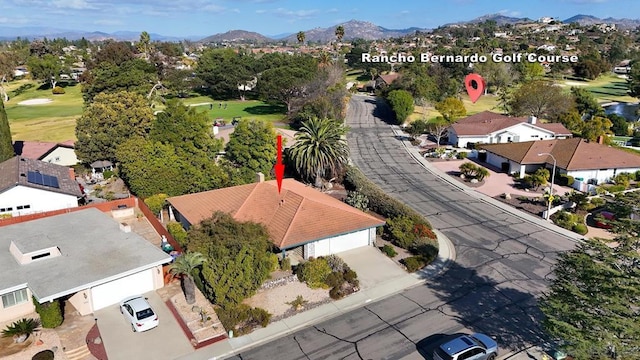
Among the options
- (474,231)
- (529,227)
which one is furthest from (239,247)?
(529,227)

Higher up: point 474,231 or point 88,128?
point 88,128

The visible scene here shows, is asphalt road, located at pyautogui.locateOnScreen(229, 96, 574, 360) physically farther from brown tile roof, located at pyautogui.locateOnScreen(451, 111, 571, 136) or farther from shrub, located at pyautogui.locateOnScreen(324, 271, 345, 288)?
brown tile roof, located at pyautogui.locateOnScreen(451, 111, 571, 136)

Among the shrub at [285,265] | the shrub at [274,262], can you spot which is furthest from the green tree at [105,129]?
the shrub at [285,265]

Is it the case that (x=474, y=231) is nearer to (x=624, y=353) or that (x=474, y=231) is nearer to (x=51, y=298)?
(x=624, y=353)

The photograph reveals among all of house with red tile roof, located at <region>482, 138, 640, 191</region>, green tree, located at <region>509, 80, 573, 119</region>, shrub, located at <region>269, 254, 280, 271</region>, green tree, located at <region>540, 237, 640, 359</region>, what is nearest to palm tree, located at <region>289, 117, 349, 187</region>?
shrub, located at <region>269, 254, 280, 271</region>

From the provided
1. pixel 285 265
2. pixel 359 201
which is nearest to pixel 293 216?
pixel 285 265

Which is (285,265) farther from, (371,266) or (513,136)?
(513,136)
